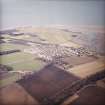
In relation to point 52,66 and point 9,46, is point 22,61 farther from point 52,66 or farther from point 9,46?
point 52,66

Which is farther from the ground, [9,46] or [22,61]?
[9,46]

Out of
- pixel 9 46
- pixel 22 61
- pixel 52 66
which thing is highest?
pixel 9 46

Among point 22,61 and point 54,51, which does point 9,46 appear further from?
point 54,51

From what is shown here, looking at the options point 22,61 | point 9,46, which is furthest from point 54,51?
point 9,46

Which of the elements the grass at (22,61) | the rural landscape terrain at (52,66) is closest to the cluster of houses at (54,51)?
the rural landscape terrain at (52,66)

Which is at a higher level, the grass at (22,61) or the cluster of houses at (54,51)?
the cluster of houses at (54,51)

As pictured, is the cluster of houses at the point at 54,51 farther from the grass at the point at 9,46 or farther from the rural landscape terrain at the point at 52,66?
the grass at the point at 9,46

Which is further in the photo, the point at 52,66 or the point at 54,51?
the point at 54,51

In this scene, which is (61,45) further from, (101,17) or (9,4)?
(9,4)

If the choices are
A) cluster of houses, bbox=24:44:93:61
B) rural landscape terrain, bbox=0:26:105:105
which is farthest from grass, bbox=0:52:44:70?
cluster of houses, bbox=24:44:93:61
